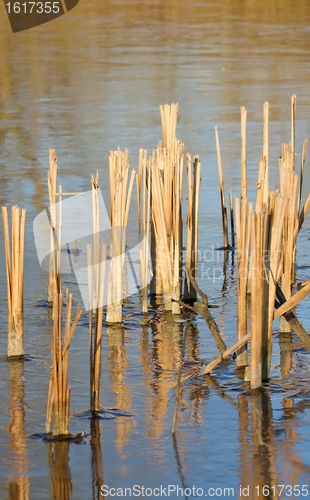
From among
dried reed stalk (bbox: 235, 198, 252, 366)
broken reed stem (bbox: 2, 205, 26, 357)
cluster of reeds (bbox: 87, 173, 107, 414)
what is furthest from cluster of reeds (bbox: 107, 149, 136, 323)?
dried reed stalk (bbox: 235, 198, 252, 366)

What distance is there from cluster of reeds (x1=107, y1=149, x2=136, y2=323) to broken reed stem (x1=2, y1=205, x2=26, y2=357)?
2.51 feet

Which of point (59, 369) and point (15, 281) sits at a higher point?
point (15, 281)

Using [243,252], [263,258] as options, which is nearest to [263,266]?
[263,258]

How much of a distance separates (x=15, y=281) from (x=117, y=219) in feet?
3.09

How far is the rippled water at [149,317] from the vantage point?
364 centimetres

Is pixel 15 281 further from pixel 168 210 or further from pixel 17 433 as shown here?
pixel 168 210

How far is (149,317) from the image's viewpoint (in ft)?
18.3

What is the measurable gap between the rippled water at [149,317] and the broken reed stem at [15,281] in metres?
0.16

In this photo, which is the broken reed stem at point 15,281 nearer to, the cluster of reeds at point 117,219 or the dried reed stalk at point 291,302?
the cluster of reeds at point 117,219

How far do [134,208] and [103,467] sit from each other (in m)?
5.06

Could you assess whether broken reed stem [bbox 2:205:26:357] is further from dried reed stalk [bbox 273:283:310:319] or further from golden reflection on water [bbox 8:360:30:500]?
dried reed stalk [bbox 273:283:310:319]

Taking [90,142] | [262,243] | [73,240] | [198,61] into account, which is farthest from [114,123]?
[262,243]

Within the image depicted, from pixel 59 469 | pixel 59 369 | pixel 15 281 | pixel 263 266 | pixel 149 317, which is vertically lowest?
pixel 59 469

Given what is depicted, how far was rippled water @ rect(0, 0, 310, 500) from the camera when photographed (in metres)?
3.64
